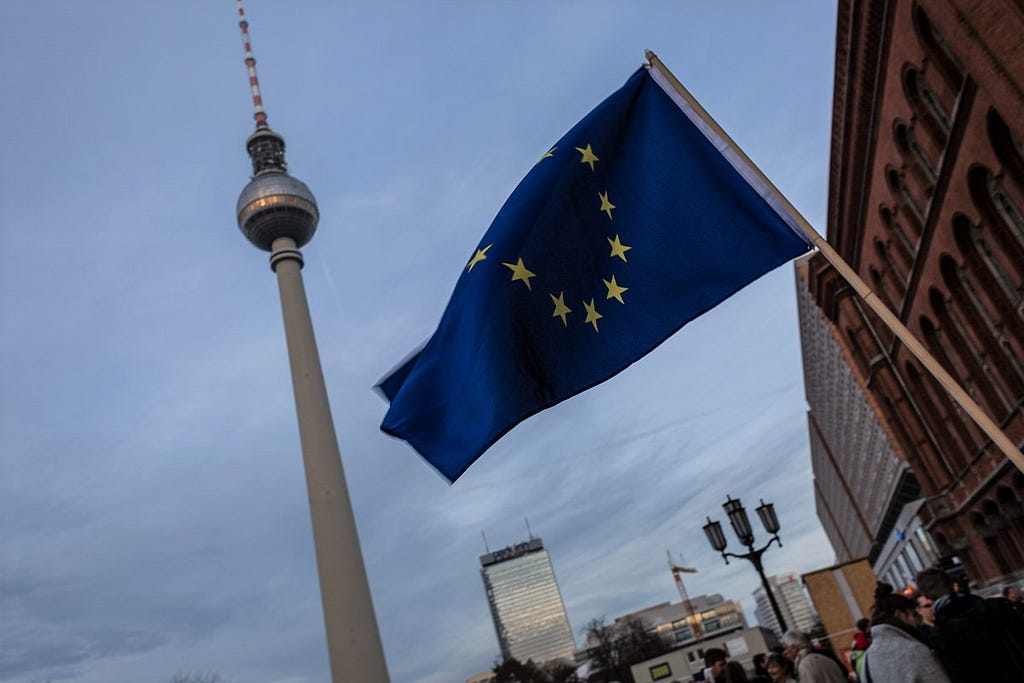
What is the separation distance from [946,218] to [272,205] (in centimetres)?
4859

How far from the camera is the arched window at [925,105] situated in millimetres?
21688

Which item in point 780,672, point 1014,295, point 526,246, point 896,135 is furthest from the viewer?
point 896,135

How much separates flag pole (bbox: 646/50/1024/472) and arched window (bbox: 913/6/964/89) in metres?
16.8

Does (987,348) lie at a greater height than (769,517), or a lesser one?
greater

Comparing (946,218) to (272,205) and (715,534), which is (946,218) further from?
(272,205)

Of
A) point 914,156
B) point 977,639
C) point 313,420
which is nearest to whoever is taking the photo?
point 977,639

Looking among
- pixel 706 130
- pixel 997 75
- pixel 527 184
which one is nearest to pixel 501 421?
pixel 527 184

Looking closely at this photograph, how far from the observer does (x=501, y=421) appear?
661 cm

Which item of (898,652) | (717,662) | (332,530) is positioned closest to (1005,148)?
(717,662)

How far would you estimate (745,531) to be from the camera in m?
18.3

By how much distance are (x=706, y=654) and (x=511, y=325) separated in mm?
6653

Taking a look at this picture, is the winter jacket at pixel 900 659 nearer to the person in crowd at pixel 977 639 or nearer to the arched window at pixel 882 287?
the person in crowd at pixel 977 639

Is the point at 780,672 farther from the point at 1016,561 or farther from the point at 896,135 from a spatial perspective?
the point at 1016,561

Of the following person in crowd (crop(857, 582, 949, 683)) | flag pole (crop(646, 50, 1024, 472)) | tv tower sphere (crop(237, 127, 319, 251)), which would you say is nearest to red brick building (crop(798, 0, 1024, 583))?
flag pole (crop(646, 50, 1024, 472))
